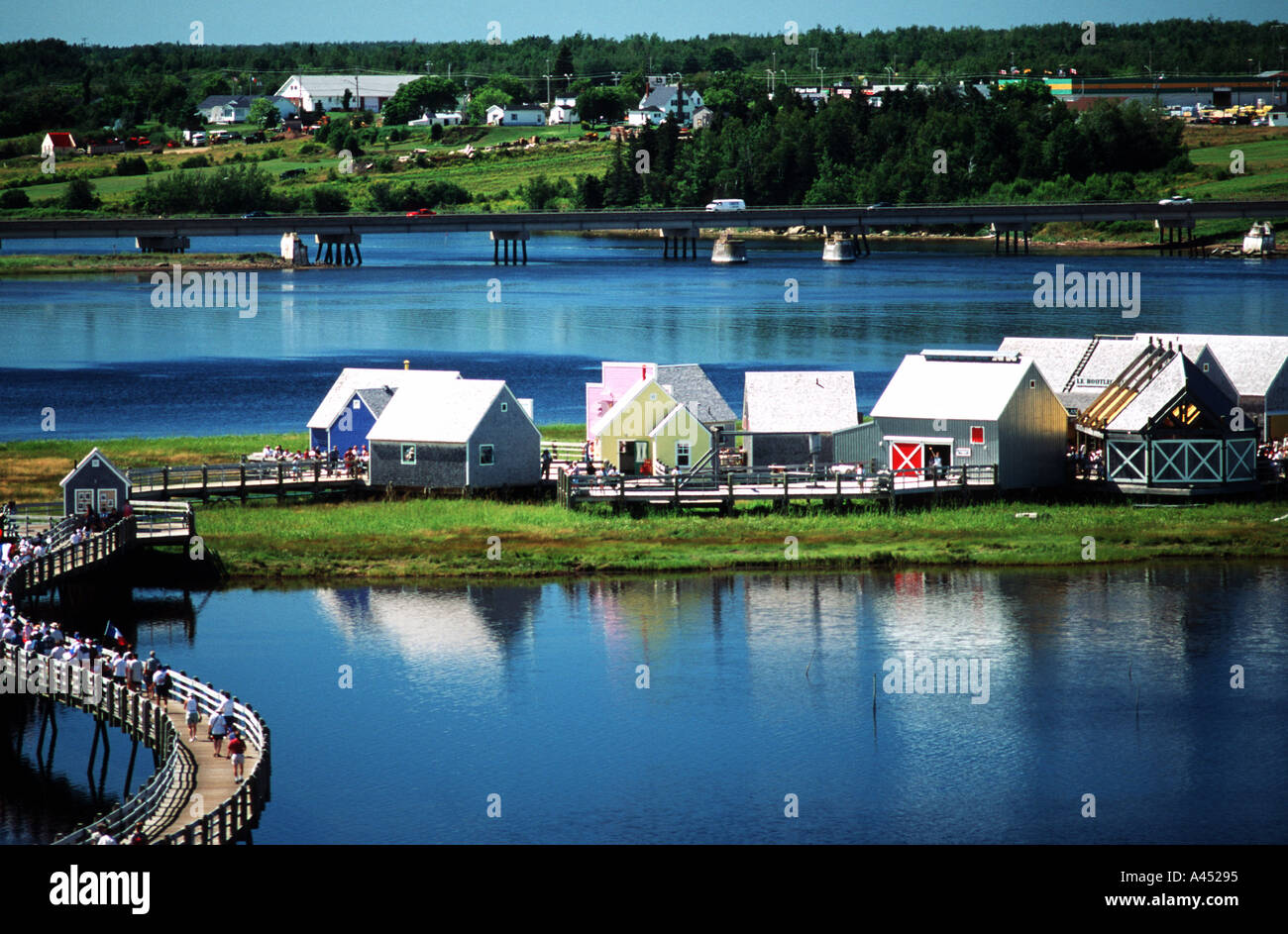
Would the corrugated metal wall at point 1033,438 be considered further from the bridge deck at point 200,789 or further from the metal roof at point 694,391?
the bridge deck at point 200,789

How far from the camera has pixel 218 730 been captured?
119ft

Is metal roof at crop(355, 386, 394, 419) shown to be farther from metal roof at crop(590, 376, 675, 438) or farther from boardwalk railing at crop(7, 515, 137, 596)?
→ boardwalk railing at crop(7, 515, 137, 596)

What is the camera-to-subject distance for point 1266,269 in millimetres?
186250

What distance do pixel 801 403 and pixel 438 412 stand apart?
13704 mm

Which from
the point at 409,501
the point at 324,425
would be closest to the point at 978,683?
the point at 409,501

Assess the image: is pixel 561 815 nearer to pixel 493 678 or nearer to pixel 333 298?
pixel 493 678

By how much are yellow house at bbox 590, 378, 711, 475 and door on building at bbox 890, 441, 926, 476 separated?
6.97m

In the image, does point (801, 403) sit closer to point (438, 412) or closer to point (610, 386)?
point (610, 386)

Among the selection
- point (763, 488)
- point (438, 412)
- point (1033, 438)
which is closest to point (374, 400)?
point (438, 412)

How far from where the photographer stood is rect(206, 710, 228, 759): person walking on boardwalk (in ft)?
119

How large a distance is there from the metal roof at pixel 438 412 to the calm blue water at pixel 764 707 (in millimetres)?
9339

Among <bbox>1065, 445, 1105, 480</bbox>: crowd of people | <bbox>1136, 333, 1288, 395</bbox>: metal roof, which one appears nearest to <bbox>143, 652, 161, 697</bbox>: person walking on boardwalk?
<bbox>1065, 445, 1105, 480</bbox>: crowd of people

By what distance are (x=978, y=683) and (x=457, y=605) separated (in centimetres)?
1687

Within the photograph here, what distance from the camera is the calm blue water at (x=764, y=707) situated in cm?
3694
